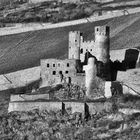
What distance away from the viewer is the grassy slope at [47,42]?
307 feet

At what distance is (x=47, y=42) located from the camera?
105m

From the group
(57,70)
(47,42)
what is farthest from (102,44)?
(47,42)

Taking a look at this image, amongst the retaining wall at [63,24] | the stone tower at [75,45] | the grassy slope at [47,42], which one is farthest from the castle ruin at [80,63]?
the retaining wall at [63,24]

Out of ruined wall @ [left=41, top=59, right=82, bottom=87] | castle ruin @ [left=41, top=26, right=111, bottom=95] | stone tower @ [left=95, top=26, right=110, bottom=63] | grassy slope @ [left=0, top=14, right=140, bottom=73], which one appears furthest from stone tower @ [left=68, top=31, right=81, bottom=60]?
grassy slope @ [left=0, top=14, right=140, bottom=73]

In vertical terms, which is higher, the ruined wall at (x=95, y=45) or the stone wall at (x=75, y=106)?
the ruined wall at (x=95, y=45)

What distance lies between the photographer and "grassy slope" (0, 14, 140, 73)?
307 feet

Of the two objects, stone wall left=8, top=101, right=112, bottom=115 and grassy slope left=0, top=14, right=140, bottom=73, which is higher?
grassy slope left=0, top=14, right=140, bottom=73

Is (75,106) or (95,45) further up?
(95,45)

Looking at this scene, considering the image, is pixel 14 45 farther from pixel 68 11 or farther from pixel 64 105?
pixel 64 105

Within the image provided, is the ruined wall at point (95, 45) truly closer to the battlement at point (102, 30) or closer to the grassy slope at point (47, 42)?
the battlement at point (102, 30)

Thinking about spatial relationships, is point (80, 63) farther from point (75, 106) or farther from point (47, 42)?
point (47, 42)

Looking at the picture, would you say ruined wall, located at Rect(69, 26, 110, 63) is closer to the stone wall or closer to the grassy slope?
the stone wall

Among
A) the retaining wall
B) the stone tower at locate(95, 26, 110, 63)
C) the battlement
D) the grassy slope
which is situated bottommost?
the stone tower at locate(95, 26, 110, 63)

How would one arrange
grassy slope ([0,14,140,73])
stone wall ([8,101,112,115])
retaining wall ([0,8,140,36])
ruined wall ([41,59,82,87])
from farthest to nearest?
retaining wall ([0,8,140,36]) < grassy slope ([0,14,140,73]) < ruined wall ([41,59,82,87]) < stone wall ([8,101,112,115])
